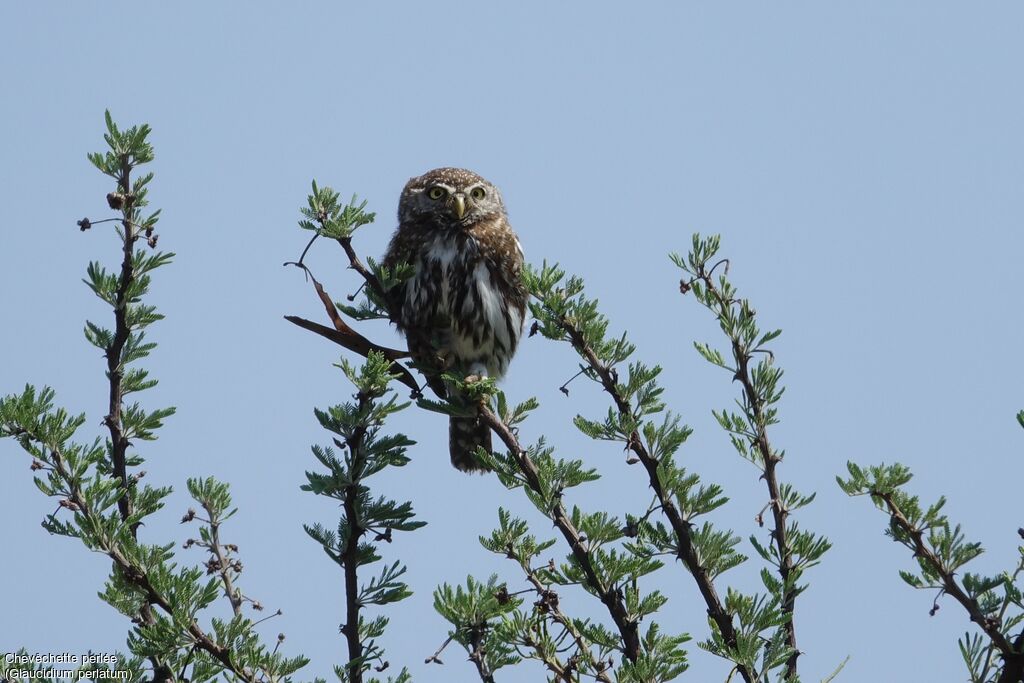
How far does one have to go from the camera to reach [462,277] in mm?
5469

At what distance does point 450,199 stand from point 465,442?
1.27 metres

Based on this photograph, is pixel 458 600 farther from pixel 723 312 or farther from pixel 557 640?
pixel 723 312

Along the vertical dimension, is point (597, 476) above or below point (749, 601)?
above

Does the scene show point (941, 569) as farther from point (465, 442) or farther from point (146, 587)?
point (465, 442)

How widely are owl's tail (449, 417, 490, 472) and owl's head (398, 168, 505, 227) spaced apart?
1.07m

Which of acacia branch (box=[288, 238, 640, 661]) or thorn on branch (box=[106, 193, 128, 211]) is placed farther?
thorn on branch (box=[106, 193, 128, 211])

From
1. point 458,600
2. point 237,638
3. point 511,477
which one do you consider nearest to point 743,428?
point 511,477

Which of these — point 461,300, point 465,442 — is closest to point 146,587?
point 461,300

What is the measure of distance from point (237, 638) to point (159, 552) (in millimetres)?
336

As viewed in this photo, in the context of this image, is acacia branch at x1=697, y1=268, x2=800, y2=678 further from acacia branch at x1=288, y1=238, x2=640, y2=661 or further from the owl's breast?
the owl's breast

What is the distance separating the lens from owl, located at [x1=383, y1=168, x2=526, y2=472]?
5.44 meters

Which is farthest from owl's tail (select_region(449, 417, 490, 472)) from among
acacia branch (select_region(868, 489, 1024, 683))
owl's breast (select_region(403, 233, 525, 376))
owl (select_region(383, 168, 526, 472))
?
acacia branch (select_region(868, 489, 1024, 683))

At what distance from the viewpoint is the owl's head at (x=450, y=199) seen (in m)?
5.89

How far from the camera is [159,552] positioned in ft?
10.3
